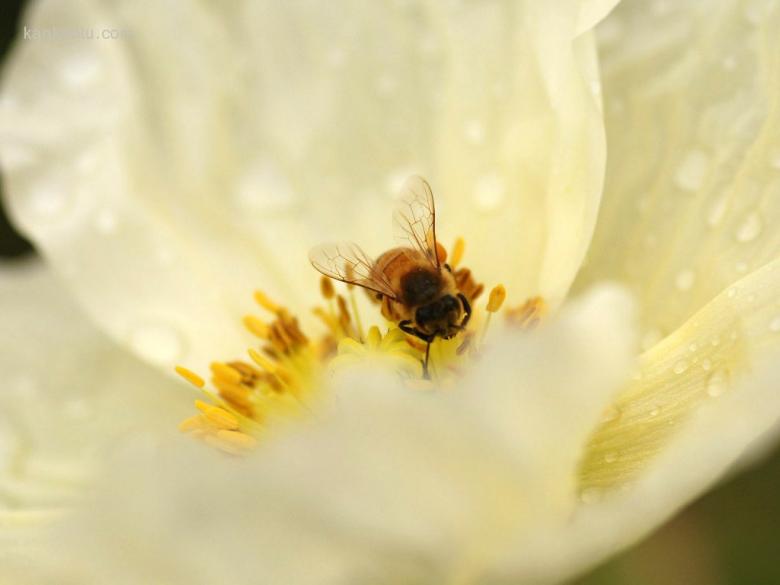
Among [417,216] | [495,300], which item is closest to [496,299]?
[495,300]

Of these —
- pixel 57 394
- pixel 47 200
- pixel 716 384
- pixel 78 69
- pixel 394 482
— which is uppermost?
pixel 78 69

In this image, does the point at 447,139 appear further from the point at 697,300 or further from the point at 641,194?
the point at 697,300

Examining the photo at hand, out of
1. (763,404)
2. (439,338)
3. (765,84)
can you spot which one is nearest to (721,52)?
(765,84)

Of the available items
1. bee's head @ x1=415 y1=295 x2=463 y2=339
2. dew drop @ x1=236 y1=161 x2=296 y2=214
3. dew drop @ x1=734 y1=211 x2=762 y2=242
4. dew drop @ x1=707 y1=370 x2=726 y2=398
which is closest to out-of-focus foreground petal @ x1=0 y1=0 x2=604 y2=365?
dew drop @ x1=236 y1=161 x2=296 y2=214

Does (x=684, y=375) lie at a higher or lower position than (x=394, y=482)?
higher

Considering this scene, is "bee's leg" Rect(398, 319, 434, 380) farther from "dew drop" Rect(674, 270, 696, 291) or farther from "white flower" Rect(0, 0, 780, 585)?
"dew drop" Rect(674, 270, 696, 291)

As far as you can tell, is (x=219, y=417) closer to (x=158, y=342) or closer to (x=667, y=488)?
(x=158, y=342)

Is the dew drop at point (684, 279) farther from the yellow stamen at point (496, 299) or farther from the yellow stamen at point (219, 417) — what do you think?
the yellow stamen at point (219, 417)
